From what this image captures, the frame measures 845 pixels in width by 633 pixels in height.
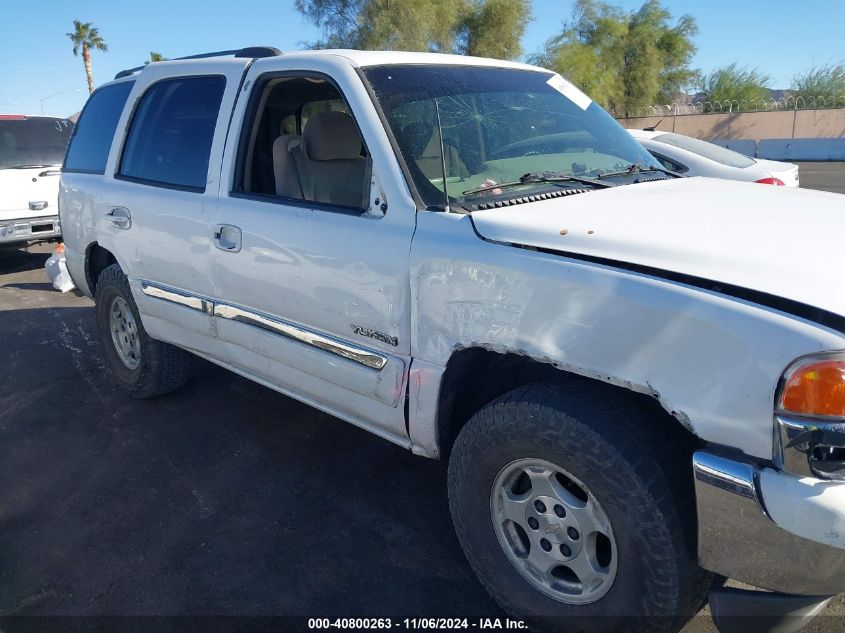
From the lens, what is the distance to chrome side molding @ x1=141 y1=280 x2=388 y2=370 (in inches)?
109

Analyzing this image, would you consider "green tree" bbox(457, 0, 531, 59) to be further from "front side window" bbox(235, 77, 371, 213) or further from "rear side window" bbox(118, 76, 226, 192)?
"front side window" bbox(235, 77, 371, 213)

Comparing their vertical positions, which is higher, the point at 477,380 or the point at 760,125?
the point at 760,125

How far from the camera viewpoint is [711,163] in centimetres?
757

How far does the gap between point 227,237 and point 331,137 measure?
0.72m

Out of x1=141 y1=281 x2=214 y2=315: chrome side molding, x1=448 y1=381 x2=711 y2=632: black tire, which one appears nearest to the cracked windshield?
x1=448 y1=381 x2=711 y2=632: black tire

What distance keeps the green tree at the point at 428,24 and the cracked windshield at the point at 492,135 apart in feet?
96.9

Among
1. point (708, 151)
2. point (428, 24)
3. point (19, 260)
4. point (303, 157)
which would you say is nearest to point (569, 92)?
point (303, 157)

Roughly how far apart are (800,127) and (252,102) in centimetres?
3815

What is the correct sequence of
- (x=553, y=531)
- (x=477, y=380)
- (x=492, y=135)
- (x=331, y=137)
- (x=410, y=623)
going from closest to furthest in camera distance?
1. (x=553, y=531)
2. (x=410, y=623)
3. (x=477, y=380)
4. (x=492, y=135)
5. (x=331, y=137)

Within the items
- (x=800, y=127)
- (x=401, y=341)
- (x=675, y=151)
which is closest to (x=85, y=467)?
(x=401, y=341)

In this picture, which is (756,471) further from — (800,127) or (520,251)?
(800,127)

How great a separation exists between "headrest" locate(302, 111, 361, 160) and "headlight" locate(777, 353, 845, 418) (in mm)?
2334

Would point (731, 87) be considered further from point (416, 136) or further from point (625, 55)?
point (416, 136)

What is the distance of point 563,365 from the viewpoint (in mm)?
2102
